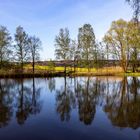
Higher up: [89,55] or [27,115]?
[89,55]

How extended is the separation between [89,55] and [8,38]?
2001 cm

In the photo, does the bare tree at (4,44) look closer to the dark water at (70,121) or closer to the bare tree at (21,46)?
the bare tree at (21,46)

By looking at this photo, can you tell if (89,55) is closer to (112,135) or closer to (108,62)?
(108,62)

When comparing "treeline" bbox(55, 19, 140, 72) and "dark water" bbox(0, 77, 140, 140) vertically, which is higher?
"treeline" bbox(55, 19, 140, 72)

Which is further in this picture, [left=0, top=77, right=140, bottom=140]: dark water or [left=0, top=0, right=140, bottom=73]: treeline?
[left=0, top=0, right=140, bottom=73]: treeline

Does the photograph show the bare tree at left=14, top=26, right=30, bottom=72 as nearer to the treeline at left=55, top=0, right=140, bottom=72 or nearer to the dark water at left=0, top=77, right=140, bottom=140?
the treeline at left=55, top=0, right=140, bottom=72

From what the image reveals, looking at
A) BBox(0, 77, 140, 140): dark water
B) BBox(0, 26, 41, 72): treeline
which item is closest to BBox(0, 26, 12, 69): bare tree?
BBox(0, 26, 41, 72): treeline

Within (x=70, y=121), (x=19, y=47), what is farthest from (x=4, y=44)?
(x=70, y=121)

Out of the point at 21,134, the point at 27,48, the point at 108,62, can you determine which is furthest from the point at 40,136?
the point at 108,62

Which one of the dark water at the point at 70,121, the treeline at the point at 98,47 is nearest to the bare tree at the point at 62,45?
the treeline at the point at 98,47

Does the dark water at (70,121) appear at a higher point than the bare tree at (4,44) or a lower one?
lower

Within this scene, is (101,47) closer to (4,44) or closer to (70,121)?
(4,44)

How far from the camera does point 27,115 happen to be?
12570 millimetres

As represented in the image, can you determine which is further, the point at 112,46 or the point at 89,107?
the point at 112,46
